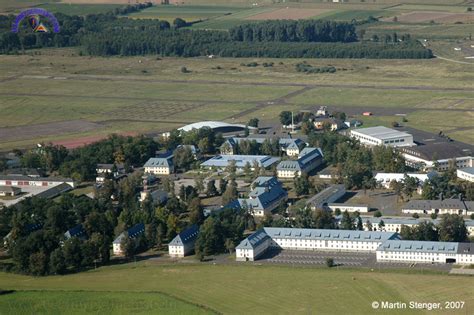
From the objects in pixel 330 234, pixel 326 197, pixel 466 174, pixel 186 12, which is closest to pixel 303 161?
pixel 326 197

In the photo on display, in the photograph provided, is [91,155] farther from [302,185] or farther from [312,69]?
[312,69]

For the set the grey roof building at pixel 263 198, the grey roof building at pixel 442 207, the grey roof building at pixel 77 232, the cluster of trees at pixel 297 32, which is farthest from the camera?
the cluster of trees at pixel 297 32

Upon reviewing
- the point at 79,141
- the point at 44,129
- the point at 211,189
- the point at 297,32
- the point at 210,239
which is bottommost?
the point at 44,129

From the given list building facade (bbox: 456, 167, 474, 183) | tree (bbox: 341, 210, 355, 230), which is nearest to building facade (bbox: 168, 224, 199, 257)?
tree (bbox: 341, 210, 355, 230)

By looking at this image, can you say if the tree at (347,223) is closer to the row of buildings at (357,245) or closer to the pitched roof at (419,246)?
the row of buildings at (357,245)

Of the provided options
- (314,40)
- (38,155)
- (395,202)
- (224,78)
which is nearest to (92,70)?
(224,78)

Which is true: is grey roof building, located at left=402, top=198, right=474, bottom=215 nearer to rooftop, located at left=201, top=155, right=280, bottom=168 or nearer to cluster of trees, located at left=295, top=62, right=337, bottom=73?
rooftop, located at left=201, top=155, right=280, bottom=168

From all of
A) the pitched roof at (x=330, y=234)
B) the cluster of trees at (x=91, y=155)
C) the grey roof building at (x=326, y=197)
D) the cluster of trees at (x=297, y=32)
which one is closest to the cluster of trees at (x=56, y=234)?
the pitched roof at (x=330, y=234)
